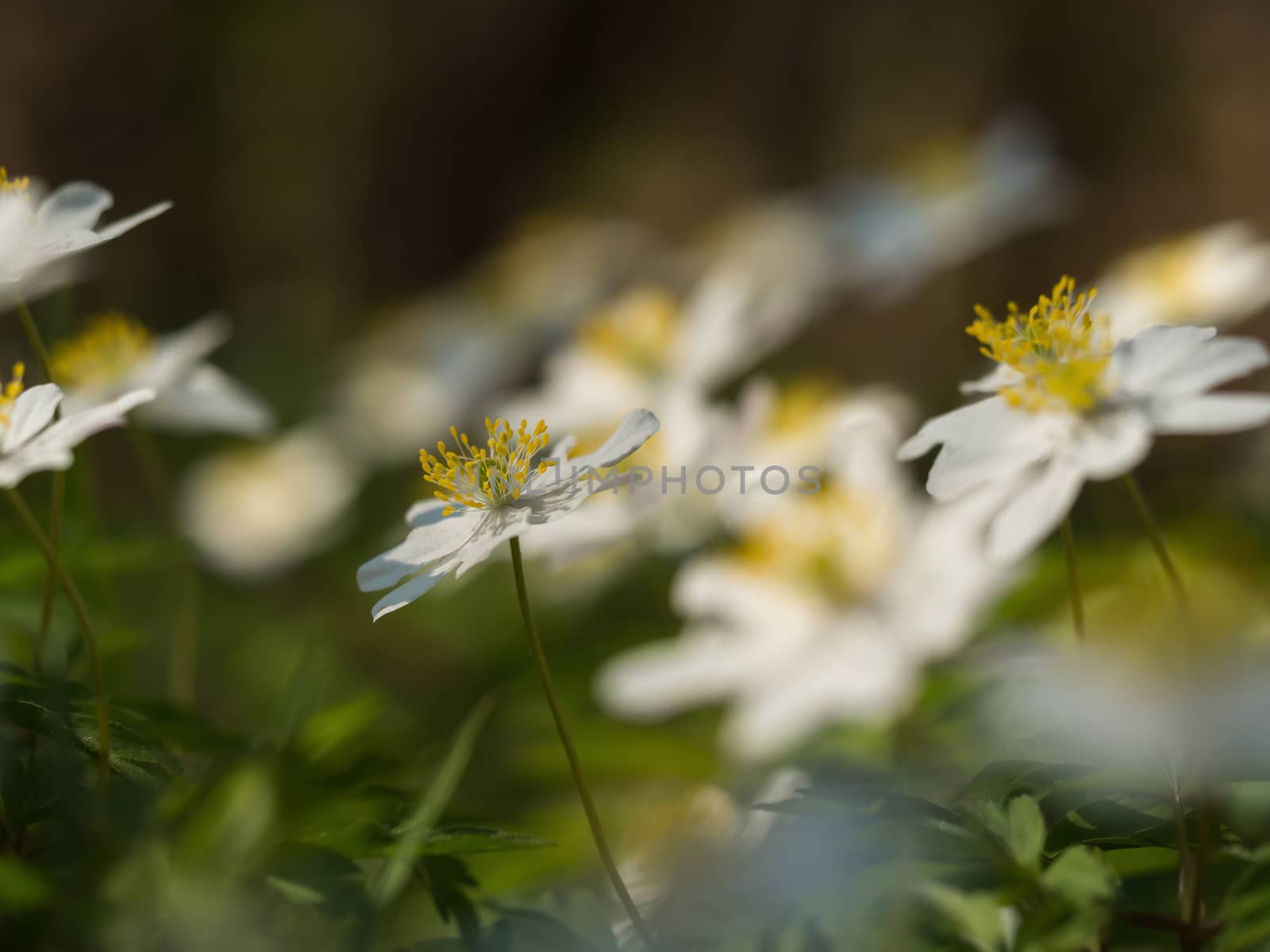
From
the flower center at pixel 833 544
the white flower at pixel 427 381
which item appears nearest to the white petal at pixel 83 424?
the flower center at pixel 833 544

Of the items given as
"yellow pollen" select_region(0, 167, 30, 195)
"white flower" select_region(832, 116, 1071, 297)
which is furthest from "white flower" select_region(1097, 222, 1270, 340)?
"yellow pollen" select_region(0, 167, 30, 195)

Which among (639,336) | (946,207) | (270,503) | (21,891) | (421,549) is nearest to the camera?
(21,891)

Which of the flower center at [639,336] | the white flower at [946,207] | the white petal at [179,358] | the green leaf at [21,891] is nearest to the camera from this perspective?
the green leaf at [21,891]

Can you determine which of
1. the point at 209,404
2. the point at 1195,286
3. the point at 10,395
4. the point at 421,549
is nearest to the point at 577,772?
the point at 421,549

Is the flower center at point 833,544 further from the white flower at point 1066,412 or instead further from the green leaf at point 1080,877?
the green leaf at point 1080,877

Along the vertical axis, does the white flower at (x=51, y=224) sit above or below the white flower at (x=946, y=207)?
below

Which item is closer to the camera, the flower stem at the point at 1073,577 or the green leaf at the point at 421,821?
the green leaf at the point at 421,821

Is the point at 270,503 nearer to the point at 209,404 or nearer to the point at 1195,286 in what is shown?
the point at 209,404
